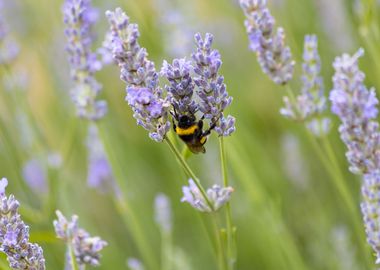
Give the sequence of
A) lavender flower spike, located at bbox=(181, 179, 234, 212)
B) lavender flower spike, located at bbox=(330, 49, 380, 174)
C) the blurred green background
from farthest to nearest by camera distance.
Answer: the blurred green background → lavender flower spike, located at bbox=(181, 179, 234, 212) → lavender flower spike, located at bbox=(330, 49, 380, 174)

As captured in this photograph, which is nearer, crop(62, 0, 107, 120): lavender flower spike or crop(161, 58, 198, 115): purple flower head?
crop(161, 58, 198, 115): purple flower head

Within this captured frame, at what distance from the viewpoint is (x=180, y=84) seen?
4.49 ft

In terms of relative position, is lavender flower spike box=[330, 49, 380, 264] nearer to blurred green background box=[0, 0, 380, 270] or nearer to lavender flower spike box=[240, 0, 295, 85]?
lavender flower spike box=[240, 0, 295, 85]

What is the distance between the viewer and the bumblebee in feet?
4.71

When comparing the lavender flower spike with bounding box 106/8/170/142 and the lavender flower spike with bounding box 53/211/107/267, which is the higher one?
the lavender flower spike with bounding box 106/8/170/142

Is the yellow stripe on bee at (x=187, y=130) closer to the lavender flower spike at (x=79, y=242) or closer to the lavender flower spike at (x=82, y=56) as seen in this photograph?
the lavender flower spike at (x=79, y=242)

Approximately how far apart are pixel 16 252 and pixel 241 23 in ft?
7.81

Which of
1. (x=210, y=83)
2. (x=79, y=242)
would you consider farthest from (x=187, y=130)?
(x=79, y=242)

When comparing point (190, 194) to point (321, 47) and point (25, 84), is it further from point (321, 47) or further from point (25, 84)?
point (321, 47)

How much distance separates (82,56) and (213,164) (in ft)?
4.55

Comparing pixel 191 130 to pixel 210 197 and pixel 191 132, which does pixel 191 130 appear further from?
pixel 210 197

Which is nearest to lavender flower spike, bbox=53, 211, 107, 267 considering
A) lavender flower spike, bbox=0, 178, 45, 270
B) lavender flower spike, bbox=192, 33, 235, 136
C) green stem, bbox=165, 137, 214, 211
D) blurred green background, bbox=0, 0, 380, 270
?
lavender flower spike, bbox=0, 178, 45, 270

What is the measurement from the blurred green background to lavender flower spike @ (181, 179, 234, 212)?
2.38 ft

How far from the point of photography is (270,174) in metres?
3.29
